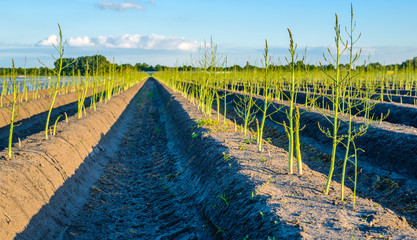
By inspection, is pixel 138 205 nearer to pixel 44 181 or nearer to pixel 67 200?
pixel 67 200

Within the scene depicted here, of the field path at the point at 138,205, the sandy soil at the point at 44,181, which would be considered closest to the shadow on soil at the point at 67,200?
the sandy soil at the point at 44,181

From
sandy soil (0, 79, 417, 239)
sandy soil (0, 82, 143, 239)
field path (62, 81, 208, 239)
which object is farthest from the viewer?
field path (62, 81, 208, 239)

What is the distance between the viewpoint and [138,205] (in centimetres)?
550

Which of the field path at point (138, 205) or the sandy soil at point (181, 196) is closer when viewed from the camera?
the sandy soil at point (181, 196)

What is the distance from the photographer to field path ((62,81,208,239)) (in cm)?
450

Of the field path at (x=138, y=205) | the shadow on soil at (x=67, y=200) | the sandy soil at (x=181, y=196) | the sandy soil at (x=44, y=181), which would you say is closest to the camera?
the sandy soil at (x=181, y=196)

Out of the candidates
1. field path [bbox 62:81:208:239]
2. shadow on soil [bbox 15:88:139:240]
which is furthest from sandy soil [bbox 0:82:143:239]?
field path [bbox 62:81:208:239]

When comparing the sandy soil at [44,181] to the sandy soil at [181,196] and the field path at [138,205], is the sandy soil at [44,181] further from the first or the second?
the field path at [138,205]

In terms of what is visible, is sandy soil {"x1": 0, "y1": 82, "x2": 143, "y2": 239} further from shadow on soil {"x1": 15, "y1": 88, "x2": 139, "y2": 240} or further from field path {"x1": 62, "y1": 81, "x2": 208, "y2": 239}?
field path {"x1": 62, "y1": 81, "x2": 208, "y2": 239}

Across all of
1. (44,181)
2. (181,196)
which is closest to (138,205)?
(181,196)

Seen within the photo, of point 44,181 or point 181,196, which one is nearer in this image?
point 44,181

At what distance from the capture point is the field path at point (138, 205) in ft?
14.8

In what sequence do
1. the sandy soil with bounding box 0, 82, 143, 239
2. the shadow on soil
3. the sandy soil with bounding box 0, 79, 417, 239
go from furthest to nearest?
the shadow on soil → the sandy soil with bounding box 0, 82, 143, 239 → the sandy soil with bounding box 0, 79, 417, 239

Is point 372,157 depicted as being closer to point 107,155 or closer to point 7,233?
point 107,155
